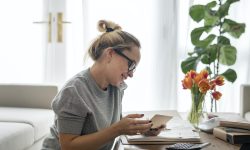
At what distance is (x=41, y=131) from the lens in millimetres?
2725

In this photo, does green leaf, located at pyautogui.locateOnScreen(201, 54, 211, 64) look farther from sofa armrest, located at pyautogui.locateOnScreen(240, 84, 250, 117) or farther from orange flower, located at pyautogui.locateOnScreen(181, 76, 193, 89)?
orange flower, located at pyautogui.locateOnScreen(181, 76, 193, 89)

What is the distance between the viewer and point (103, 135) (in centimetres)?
131

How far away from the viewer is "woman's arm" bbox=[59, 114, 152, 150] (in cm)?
129

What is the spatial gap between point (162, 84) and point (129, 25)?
701mm

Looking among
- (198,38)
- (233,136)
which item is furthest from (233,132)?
(198,38)

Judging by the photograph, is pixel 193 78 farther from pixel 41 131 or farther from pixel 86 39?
pixel 86 39

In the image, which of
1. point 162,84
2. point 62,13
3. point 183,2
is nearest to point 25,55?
point 62,13

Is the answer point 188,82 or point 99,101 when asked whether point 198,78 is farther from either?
point 99,101

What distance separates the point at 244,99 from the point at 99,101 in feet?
6.50

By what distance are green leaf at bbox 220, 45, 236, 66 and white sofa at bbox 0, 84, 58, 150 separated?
1530mm

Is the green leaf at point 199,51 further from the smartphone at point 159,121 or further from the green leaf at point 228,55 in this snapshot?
the smartphone at point 159,121

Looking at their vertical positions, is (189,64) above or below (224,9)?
below

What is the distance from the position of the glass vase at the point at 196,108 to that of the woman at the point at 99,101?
456 millimetres

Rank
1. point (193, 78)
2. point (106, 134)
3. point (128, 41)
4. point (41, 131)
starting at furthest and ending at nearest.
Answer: point (41, 131) → point (193, 78) → point (128, 41) → point (106, 134)
